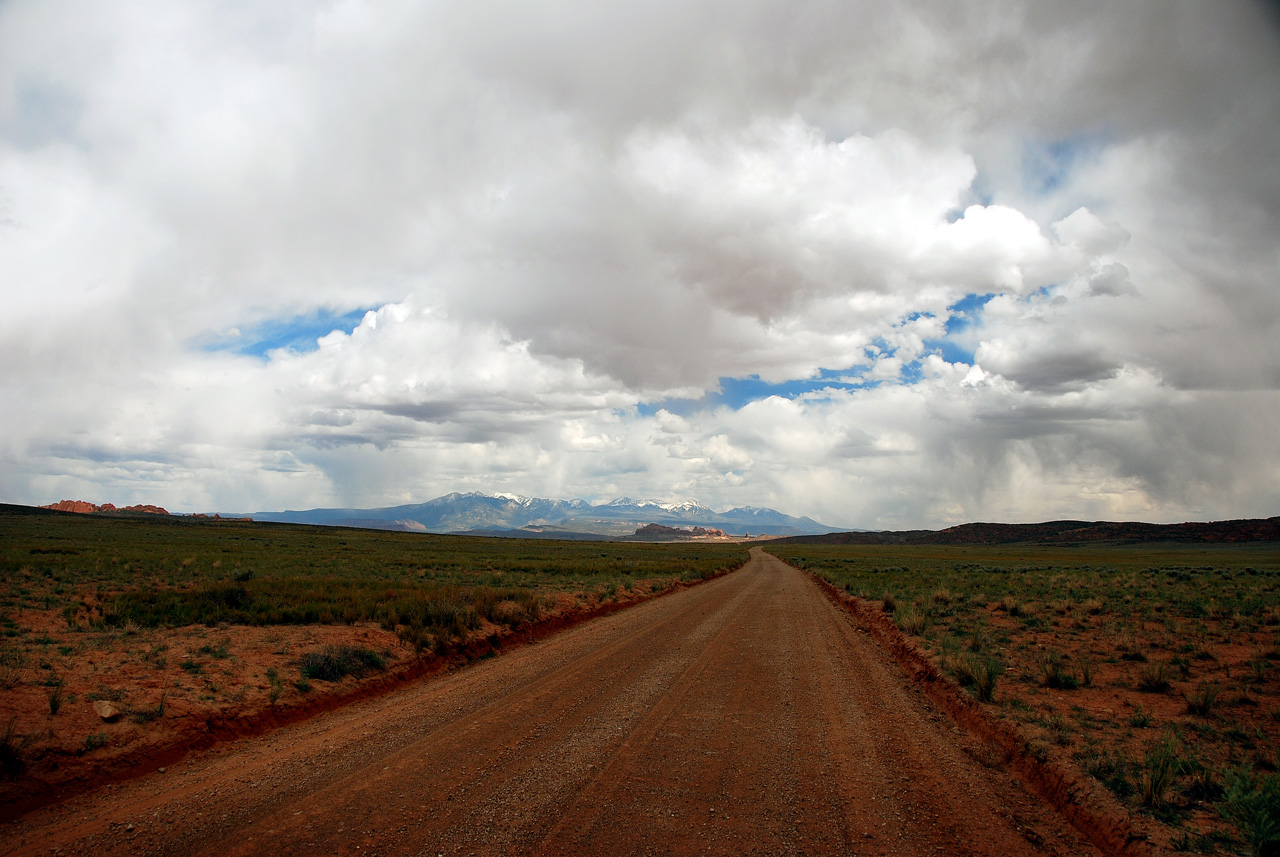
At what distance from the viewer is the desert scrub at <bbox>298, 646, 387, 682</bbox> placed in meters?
11.3

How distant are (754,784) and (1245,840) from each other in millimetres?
4303

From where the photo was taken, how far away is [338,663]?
11.7 metres

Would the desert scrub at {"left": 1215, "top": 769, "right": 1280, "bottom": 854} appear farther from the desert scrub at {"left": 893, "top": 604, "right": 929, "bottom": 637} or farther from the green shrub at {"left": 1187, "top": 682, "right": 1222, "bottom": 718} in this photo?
the desert scrub at {"left": 893, "top": 604, "right": 929, "bottom": 637}

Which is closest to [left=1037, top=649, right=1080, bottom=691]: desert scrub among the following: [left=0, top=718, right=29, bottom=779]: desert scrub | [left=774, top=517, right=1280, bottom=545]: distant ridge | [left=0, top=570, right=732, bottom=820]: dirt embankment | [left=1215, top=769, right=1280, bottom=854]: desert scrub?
[left=1215, top=769, right=1280, bottom=854]: desert scrub

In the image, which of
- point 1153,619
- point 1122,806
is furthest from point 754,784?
point 1153,619

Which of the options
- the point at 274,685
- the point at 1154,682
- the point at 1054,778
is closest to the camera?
the point at 1054,778

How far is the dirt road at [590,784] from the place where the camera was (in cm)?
554

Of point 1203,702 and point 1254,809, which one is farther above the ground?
point 1254,809

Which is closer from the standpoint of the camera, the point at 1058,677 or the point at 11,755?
the point at 11,755

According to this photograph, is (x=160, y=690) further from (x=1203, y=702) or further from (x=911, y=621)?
(x=911, y=621)

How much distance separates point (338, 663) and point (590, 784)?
727cm

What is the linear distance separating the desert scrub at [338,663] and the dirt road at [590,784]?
1.16m

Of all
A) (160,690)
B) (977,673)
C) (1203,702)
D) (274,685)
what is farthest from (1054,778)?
(160,690)

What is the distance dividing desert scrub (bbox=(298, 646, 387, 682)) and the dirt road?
3.80ft
